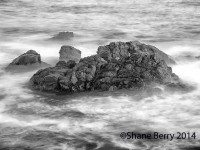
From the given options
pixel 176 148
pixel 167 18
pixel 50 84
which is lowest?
pixel 176 148

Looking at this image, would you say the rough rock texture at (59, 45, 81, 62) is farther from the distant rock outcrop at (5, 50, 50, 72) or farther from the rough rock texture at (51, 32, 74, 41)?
the rough rock texture at (51, 32, 74, 41)

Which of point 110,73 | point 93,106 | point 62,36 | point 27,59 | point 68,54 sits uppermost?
point 62,36

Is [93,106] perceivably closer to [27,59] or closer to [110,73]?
[110,73]

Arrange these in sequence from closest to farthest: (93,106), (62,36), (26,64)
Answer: (93,106), (26,64), (62,36)

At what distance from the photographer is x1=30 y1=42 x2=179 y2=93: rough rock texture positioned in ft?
48.6

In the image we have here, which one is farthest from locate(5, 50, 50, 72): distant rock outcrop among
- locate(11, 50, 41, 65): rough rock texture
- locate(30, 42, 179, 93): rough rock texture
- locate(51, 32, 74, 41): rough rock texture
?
locate(51, 32, 74, 41): rough rock texture

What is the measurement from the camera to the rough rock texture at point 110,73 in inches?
583

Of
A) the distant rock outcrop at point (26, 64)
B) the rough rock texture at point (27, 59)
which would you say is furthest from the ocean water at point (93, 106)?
the rough rock texture at point (27, 59)

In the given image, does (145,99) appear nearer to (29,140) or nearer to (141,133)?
(141,133)

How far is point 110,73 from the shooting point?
592 inches

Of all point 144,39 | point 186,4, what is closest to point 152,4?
point 186,4

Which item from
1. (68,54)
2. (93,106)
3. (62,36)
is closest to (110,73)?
(93,106)

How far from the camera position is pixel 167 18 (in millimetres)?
30453

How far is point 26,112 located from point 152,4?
24.7 metres
